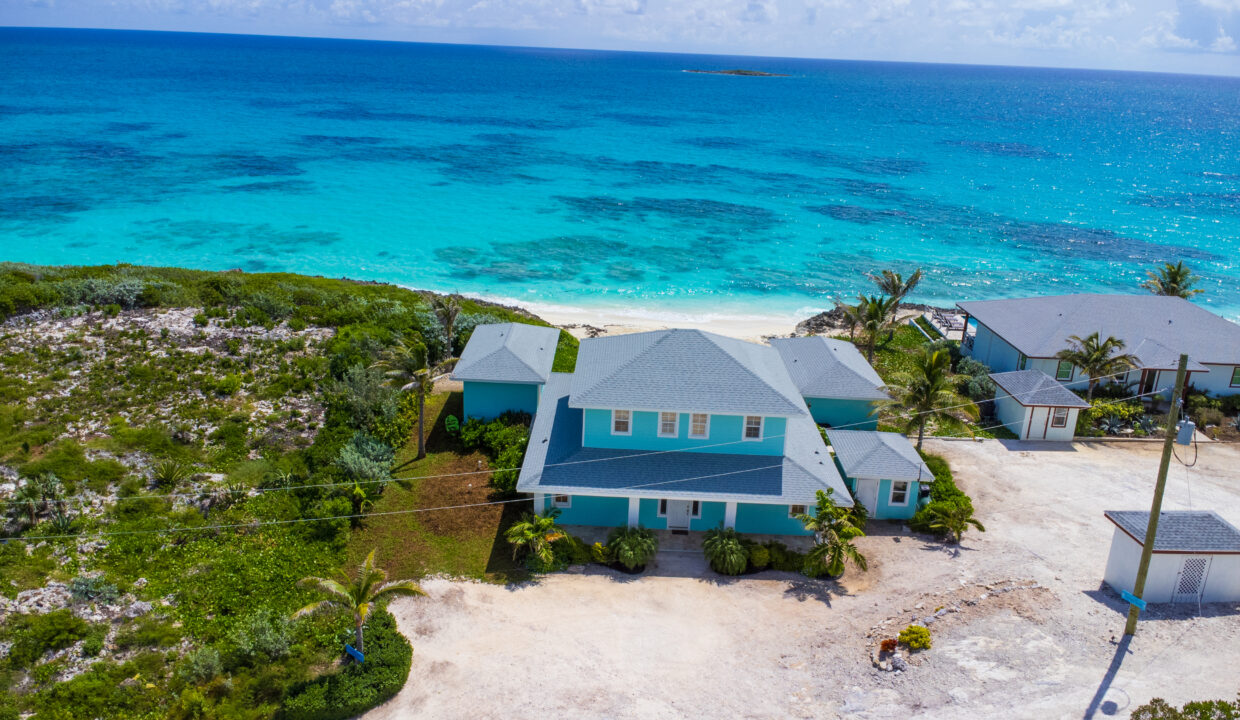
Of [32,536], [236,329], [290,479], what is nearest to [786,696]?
[290,479]

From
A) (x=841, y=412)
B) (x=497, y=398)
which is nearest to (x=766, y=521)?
(x=841, y=412)

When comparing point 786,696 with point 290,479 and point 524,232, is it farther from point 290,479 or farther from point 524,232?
point 524,232

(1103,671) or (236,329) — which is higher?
(236,329)

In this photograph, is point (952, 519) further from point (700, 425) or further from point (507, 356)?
point (507, 356)

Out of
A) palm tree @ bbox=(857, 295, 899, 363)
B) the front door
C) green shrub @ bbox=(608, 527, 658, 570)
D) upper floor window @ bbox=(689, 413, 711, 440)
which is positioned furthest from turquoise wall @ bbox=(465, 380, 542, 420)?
palm tree @ bbox=(857, 295, 899, 363)

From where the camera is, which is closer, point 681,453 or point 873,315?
point 681,453

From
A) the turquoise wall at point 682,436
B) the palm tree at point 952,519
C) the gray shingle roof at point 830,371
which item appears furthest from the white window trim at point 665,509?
the gray shingle roof at point 830,371

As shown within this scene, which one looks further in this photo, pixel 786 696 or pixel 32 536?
pixel 32 536
